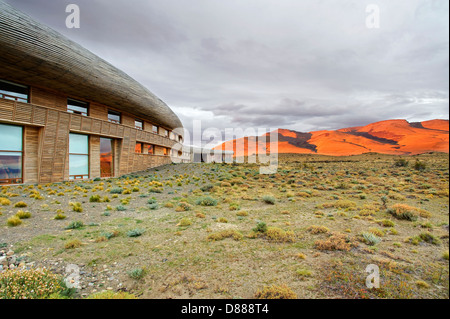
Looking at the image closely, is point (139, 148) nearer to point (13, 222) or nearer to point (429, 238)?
point (13, 222)

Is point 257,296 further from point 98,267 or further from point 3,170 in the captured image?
point 3,170

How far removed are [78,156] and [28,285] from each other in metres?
17.7

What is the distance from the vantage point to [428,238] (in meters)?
5.39

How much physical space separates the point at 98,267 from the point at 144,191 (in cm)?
1057

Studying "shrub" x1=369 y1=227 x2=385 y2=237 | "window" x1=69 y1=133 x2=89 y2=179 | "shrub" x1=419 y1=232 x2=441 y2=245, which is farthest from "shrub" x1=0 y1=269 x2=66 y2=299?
"window" x1=69 y1=133 x2=89 y2=179

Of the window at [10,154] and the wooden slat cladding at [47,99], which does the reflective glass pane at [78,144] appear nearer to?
the wooden slat cladding at [47,99]

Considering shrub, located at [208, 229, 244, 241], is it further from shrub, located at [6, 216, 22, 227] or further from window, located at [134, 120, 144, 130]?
window, located at [134, 120, 144, 130]

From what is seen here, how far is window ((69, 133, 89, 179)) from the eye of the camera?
17469mm

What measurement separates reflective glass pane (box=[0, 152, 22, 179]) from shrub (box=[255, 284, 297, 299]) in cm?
1952

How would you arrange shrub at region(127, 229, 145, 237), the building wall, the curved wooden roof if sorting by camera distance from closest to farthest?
shrub at region(127, 229, 145, 237), the curved wooden roof, the building wall

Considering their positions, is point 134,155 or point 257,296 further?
point 134,155

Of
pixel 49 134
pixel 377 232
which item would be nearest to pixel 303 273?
pixel 377 232

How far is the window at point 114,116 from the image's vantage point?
2159cm
